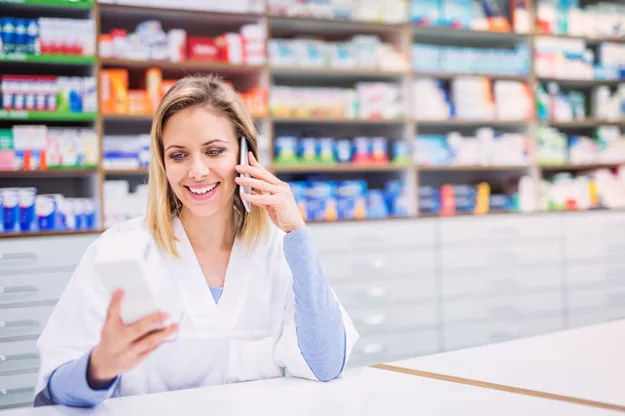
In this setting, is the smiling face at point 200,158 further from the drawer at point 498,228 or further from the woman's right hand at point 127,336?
the drawer at point 498,228

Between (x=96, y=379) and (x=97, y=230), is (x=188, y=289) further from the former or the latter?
(x=97, y=230)

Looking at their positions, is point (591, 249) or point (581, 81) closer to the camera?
point (591, 249)

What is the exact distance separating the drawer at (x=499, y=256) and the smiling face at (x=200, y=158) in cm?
301

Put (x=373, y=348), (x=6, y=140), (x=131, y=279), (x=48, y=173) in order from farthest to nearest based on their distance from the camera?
(x=373, y=348) < (x=48, y=173) < (x=6, y=140) < (x=131, y=279)

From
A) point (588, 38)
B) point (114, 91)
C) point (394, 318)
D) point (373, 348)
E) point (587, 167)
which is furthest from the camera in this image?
point (587, 167)

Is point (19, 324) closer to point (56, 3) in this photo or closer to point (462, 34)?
point (56, 3)

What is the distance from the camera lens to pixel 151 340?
987 millimetres

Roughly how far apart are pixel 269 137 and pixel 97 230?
4.00 feet

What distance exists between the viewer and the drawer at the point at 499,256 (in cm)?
452

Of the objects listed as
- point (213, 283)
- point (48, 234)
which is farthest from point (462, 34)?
point (213, 283)

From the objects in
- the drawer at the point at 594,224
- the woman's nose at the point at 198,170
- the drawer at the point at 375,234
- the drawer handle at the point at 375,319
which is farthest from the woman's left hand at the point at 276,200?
the drawer at the point at 594,224

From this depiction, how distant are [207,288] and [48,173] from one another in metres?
2.81

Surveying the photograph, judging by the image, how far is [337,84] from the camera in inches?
192

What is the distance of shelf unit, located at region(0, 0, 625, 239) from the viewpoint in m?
3.83
